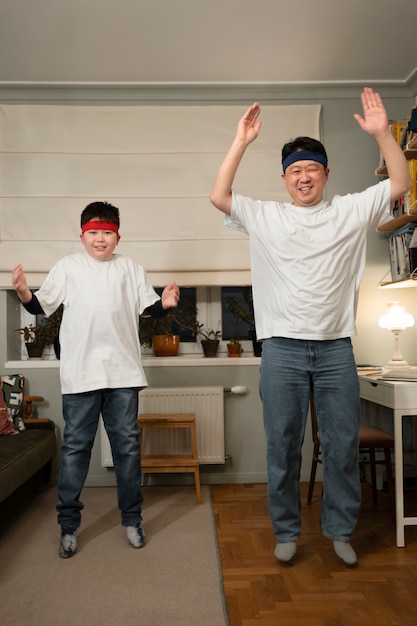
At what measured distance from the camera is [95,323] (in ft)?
8.10

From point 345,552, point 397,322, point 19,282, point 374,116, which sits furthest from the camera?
point 397,322

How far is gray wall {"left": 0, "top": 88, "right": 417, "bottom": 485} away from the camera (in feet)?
11.9

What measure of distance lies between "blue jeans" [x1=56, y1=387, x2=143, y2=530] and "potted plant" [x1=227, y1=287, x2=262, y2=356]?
1359 mm

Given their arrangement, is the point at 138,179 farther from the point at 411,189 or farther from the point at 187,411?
the point at 411,189

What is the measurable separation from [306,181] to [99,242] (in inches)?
36.3

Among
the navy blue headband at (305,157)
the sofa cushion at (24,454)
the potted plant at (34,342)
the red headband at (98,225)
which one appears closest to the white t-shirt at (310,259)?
the navy blue headband at (305,157)

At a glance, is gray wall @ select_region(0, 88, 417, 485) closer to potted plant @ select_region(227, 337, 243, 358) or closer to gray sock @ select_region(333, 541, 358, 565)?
potted plant @ select_region(227, 337, 243, 358)

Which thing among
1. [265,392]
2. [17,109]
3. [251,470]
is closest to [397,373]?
[265,392]

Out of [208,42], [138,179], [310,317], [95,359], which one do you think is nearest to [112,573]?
[95,359]

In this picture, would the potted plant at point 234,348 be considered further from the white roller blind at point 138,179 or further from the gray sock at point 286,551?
the gray sock at point 286,551

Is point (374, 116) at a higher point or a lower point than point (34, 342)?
higher

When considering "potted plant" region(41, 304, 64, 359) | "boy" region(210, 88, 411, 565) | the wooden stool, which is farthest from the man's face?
"potted plant" region(41, 304, 64, 359)

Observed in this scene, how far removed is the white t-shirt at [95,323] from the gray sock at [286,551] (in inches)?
33.8

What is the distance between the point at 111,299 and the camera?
8.20 ft
